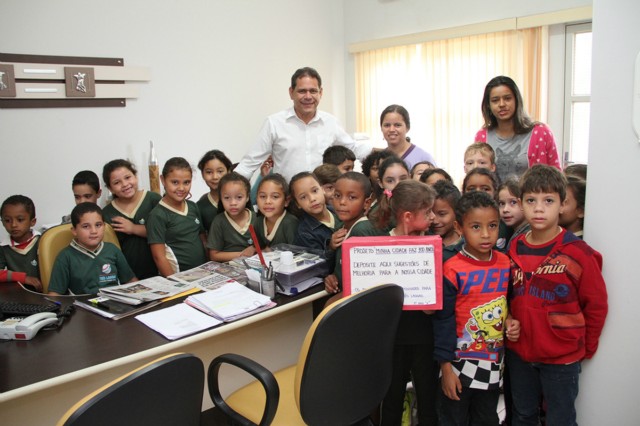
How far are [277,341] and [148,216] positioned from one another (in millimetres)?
1097

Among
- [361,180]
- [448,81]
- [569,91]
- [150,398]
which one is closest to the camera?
[150,398]

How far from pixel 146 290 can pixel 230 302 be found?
0.41 metres

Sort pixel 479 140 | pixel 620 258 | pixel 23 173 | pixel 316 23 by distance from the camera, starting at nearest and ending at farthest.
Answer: pixel 620 258, pixel 479 140, pixel 23 173, pixel 316 23

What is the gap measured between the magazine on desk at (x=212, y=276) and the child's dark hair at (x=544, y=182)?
1246 millimetres

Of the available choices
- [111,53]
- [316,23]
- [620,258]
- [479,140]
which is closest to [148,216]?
[111,53]

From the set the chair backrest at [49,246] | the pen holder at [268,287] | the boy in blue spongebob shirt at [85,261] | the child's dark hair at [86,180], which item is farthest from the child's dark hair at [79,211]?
the pen holder at [268,287]

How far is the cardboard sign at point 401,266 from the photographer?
1.92m

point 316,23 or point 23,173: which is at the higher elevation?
point 316,23

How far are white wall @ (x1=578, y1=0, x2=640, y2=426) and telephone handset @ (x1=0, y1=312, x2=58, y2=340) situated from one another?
199 centimetres

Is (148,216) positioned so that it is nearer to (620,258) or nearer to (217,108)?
(217,108)

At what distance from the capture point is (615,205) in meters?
1.80

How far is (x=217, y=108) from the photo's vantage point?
463 centimetres

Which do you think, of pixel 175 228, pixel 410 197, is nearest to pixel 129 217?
pixel 175 228

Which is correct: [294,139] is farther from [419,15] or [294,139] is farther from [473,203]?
[419,15]
